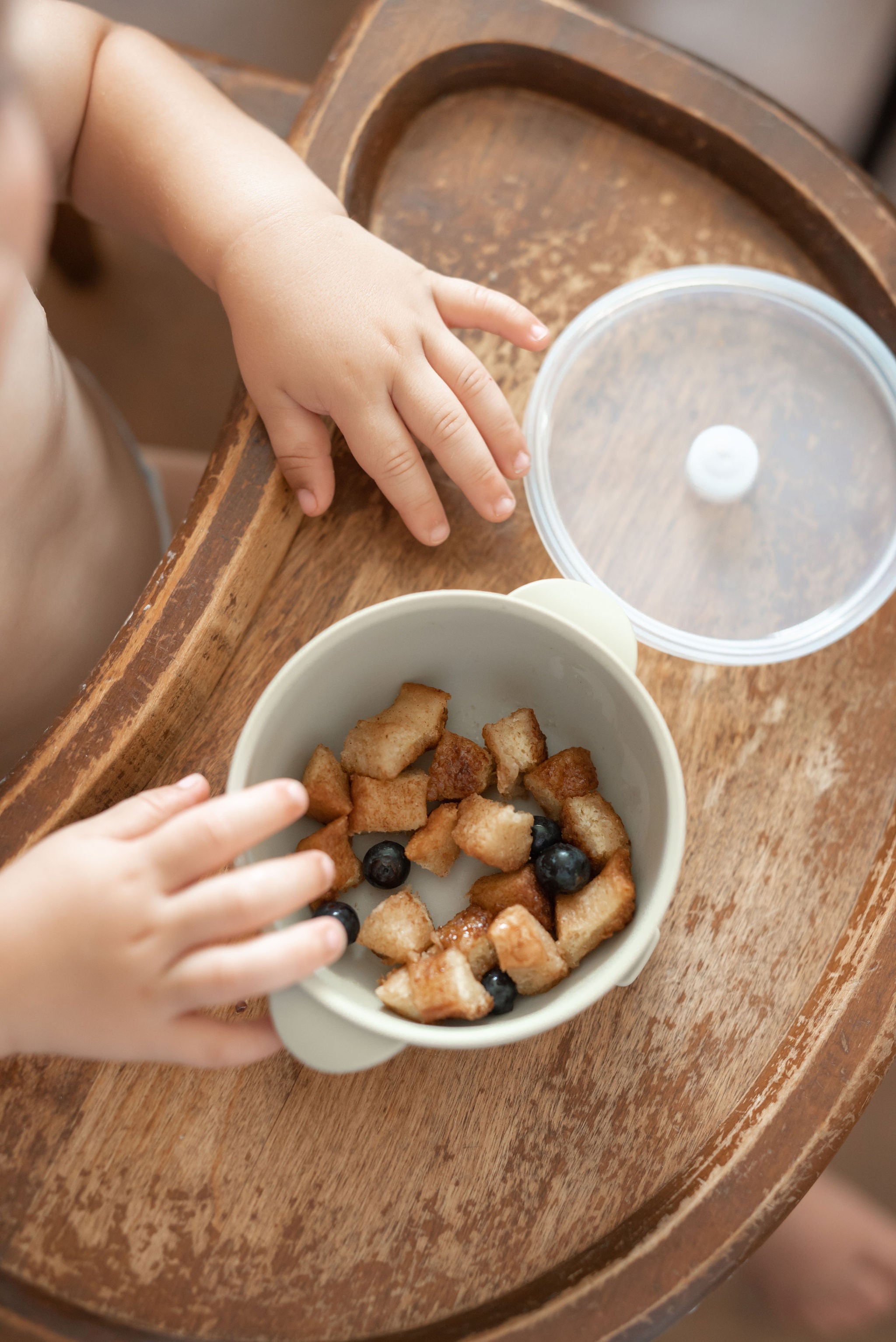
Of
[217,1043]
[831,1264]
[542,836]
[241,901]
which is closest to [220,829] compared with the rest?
[241,901]

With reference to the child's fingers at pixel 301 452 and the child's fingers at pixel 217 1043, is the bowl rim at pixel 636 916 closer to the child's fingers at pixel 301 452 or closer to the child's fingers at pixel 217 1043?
the child's fingers at pixel 217 1043

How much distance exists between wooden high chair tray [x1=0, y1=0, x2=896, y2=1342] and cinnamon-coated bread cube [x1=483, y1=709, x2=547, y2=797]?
0.43ft

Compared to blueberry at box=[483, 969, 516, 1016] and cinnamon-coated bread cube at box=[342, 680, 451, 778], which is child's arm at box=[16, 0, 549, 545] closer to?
cinnamon-coated bread cube at box=[342, 680, 451, 778]

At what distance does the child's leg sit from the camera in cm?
146

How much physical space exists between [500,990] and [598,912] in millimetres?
85

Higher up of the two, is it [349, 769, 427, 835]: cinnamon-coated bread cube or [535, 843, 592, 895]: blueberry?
[535, 843, 592, 895]: blueberry

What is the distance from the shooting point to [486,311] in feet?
2.66

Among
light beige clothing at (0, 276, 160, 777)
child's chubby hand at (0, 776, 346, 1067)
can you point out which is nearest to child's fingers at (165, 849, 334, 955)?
child's chubby hand at (0, 776, 346, 1067)

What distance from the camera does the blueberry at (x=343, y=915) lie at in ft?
2.09

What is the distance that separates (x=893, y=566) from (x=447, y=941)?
0.54 m

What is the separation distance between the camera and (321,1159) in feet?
2.21

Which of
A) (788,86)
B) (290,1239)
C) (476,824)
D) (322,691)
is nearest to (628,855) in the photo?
(476,824)

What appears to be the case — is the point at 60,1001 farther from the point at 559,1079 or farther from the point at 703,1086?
the point at 703,1086

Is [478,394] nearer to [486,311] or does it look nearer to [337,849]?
[486,311]
